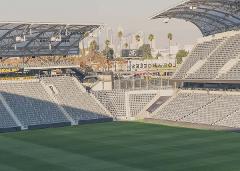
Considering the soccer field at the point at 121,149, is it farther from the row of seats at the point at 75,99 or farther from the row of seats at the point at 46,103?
the row of seats at the point at 75,99

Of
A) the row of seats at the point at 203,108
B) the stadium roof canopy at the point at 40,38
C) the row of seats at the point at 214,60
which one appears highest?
the stadium roof canopy at the point at 40,38

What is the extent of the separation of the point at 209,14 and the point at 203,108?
12.5 meters

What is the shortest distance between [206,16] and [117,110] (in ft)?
53.6

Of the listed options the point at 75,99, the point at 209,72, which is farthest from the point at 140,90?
the point at 209,72

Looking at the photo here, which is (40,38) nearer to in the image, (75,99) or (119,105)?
(75,99)

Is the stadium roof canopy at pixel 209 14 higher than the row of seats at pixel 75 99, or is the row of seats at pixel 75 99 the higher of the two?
the stadium roof canopy at pixel 209 14

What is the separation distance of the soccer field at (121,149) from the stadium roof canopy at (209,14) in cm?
1513

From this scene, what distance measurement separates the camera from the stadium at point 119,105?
38.0m

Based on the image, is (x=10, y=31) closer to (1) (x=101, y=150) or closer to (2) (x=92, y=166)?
(1) (x=101, y=150)

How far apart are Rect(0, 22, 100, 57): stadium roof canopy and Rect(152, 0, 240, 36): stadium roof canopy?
36.7 feet

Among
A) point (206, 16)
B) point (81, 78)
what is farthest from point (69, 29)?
point (206, 16)

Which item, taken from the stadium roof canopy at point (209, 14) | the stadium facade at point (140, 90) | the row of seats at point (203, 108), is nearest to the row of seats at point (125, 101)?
the stadium facade at point (140, 90)

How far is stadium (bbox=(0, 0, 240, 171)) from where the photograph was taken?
38000 millimetres

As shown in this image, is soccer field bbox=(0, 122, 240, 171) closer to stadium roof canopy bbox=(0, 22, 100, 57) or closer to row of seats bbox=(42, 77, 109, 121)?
row of seats bbox=(42, 77, 109, 121)
